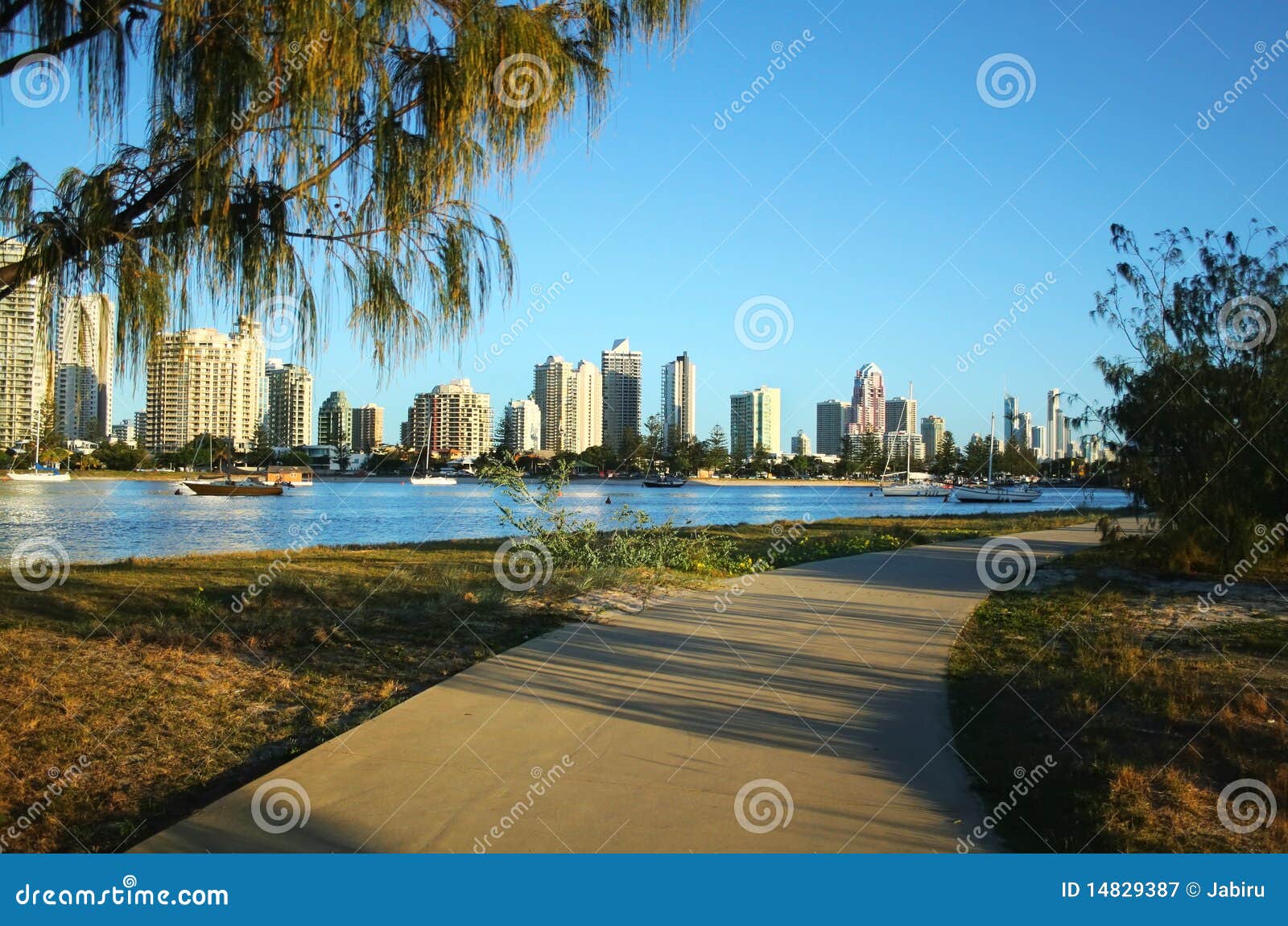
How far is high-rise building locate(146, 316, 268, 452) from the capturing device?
601 centimetres

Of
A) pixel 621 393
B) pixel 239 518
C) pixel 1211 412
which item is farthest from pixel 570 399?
pixel 1211 412

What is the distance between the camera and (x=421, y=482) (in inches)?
3561

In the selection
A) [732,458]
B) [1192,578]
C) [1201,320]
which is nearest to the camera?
[1192,578]

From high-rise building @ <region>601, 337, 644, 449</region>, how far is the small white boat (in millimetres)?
43609

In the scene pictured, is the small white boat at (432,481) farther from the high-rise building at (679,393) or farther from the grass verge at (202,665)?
the grass verge at (202,665)

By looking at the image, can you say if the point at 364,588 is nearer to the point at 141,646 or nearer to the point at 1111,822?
the point at 141,646

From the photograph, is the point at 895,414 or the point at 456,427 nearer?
the point at 456,427

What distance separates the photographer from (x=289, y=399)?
893cm

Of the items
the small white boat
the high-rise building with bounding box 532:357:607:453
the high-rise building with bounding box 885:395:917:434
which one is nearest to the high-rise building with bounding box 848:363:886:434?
the high-rise building with bounding box 885:395:917:434

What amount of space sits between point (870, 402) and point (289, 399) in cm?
7360

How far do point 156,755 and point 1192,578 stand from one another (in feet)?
44.7

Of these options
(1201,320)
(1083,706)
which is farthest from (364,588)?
(1201,320)

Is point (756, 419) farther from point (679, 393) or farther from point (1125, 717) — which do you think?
point (1125, 717)

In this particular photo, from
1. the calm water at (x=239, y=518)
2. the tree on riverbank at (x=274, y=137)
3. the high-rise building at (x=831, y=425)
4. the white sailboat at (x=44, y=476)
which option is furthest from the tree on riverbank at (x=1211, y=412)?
the high-rise building at (x=831, y=425)
